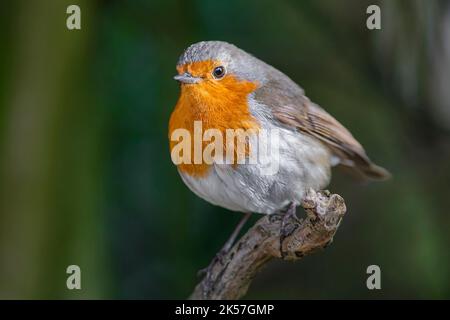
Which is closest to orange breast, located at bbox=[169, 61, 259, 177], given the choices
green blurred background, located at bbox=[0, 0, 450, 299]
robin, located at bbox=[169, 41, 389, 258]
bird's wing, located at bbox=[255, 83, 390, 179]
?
robin, located at bbox=[169, 41, 389, 258]

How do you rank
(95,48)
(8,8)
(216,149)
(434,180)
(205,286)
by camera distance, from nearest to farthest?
1. (216,149)
2. (205,286)
3. (8,8)
4. (95,48)
5. (434,180)

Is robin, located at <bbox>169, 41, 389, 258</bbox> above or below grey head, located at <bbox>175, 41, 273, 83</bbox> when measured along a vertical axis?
below

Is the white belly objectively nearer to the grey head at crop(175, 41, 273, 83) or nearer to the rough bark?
the rough bark

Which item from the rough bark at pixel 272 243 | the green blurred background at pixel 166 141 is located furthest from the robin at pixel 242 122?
the green blurred background at pixel 166 141

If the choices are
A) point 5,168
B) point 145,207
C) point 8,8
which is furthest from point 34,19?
point 145,207

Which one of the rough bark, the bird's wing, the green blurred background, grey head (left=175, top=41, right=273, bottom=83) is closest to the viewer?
the rough bark

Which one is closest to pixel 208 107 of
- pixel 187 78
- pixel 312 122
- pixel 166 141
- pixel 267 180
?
pixel 187 78

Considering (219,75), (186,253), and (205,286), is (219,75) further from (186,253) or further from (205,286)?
(186,253)
